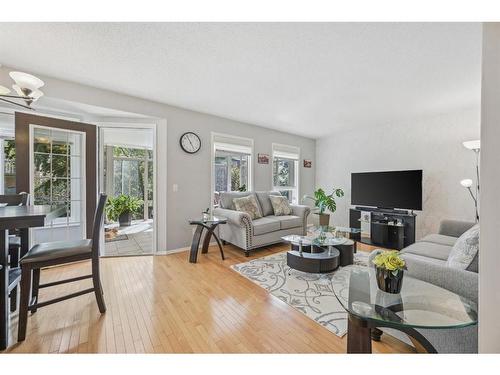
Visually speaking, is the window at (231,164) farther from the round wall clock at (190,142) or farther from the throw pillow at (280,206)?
the throw pillow at (280,206)

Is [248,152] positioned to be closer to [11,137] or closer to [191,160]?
[191,160]

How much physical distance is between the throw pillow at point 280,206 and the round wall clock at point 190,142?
1665 millimetres

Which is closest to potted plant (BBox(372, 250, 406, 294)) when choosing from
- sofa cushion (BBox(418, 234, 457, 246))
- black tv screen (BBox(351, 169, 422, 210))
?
sofa cushion (BBox(418, 234, 457, 246))

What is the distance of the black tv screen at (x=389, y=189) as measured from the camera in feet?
11.4

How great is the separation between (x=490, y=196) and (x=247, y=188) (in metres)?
3.81

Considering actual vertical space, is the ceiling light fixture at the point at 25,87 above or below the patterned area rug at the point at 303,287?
above

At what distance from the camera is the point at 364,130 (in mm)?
4586

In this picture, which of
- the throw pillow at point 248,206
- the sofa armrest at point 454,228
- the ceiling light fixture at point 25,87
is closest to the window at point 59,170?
the ceiling light fixture at point 25,87

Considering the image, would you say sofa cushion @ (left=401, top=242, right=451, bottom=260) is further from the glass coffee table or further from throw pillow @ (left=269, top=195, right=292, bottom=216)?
throw pillow @ (left=269, top=195, right=292, bottom=216)

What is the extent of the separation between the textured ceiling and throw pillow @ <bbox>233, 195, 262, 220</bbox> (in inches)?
61.2

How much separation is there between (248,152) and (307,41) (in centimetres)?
268

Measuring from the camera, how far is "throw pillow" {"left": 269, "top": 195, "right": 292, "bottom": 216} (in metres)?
3.92

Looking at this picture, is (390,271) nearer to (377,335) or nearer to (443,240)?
(377,335)
